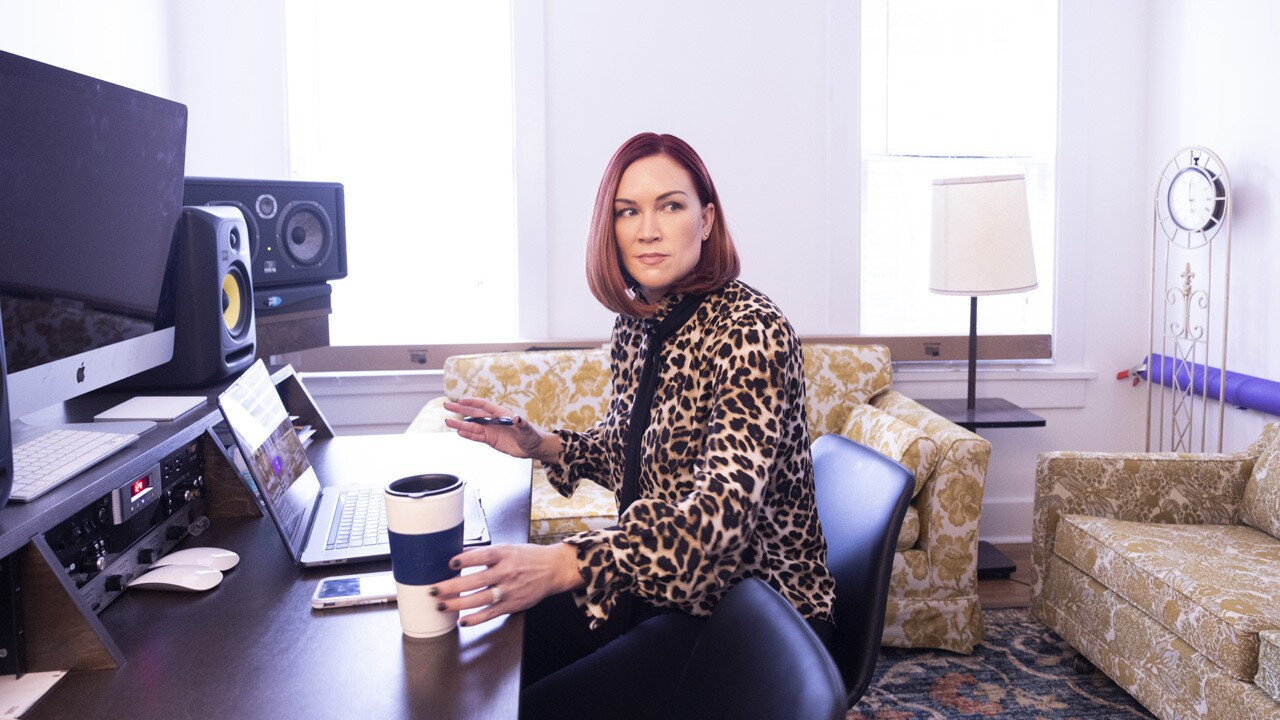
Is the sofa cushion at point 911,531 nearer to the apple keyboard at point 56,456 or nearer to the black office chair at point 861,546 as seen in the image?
the black office chair at point 861,546

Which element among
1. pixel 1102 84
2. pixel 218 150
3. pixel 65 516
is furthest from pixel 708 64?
pixel 65 516

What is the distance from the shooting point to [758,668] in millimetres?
890

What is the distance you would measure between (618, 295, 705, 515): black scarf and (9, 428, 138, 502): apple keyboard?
2.30 feet

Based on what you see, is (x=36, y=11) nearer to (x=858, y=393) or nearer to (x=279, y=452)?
(x=279, y=452)

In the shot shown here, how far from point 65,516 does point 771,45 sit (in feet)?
10.3

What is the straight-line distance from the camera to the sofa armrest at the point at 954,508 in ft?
8.77

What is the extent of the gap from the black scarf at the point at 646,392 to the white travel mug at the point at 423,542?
18.9 inches

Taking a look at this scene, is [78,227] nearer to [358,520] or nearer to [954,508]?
[358,520]

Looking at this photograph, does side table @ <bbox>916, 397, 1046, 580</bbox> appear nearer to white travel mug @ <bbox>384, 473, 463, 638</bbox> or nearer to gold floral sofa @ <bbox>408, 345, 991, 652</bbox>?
gold floral sofa @ <bbox>408, 345, 991, 652</bbox>

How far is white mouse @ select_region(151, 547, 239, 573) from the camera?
48.4 inches

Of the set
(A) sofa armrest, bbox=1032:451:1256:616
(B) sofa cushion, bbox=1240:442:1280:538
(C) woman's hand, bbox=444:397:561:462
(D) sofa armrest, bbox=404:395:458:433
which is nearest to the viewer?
(C) woman's hand, bbox=444:397:561:462

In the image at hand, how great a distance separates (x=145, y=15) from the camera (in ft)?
10.4

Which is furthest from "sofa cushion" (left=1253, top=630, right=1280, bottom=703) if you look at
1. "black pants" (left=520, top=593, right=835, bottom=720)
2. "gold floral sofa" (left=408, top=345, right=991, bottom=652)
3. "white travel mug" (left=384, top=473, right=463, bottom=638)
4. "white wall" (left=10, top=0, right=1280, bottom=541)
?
"white travel mug" (left=384, top=473, right=463, bottom=638)

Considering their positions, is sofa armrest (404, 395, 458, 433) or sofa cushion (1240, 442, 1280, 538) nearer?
sofa cushion (1240, 442, 1280, 538)
